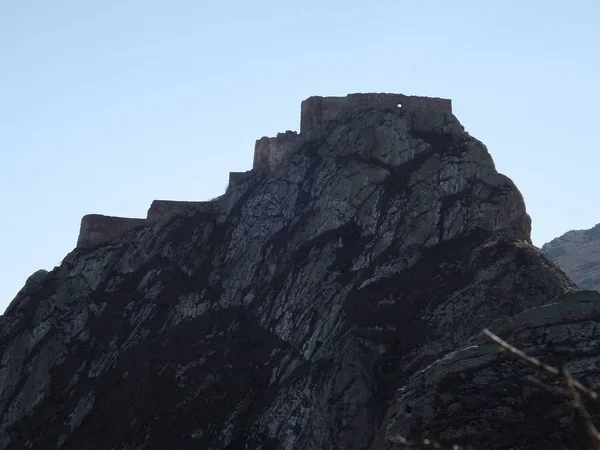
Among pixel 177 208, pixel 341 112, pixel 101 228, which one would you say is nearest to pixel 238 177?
pixel 177 208

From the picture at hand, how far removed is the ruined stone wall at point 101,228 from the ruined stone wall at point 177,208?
1.25 m

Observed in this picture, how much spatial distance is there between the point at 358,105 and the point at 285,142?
588 centimetres

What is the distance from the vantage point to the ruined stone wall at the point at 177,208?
7087cm

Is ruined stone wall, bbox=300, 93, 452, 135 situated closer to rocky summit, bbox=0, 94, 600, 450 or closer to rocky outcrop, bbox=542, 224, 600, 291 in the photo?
rocky summit, bbox=0, 94, 600, 450

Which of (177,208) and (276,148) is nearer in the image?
(276,148)

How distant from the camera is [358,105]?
68.0 m

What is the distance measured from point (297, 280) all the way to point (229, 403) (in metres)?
8.73

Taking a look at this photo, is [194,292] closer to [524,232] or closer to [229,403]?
[229,403]

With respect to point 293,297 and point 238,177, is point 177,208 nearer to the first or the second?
point 238,177

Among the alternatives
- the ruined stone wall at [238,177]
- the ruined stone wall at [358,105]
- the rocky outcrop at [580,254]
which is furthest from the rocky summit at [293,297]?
the rocky outcrop at [580,254]

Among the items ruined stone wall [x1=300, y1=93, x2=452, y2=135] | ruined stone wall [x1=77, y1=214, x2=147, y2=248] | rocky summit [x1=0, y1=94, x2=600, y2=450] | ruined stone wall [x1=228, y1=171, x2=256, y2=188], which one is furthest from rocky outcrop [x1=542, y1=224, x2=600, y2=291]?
rocky summit [x1=0, y1=94, x2=600, y2=450]

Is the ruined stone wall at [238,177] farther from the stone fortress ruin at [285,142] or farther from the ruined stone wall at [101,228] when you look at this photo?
the ruined stone wall at [101,228]

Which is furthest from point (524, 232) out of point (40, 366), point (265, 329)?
point (40, 366)

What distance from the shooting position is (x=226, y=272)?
63.0m
